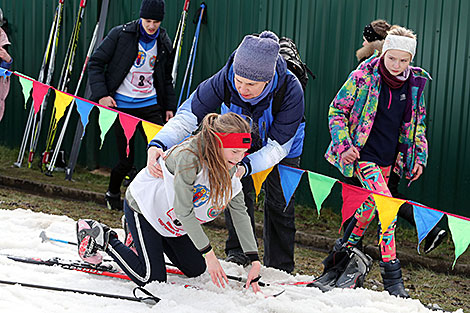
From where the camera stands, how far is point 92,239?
400cm

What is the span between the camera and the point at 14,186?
7.86 metres

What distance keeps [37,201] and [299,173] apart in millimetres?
3627

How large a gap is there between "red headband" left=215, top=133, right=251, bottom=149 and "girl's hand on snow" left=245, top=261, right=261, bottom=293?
27.8 inches

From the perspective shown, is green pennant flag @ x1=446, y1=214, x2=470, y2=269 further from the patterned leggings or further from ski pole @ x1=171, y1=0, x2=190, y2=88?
ski pole @ x1=171, y1=0, x2=190, y2=88

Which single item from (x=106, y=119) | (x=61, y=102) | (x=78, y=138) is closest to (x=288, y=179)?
(x=106, y=119)

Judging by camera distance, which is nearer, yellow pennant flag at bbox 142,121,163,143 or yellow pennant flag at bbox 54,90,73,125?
yellow pennant flag at bbox 142,121,163,143

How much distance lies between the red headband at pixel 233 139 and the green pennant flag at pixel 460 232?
4.40 feet

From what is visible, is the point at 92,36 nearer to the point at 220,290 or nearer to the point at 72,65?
the point at 72,65

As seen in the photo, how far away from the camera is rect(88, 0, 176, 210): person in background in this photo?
243 inches

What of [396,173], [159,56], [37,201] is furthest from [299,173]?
[37,201]

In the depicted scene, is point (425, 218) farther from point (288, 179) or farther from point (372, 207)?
point (288, 179)

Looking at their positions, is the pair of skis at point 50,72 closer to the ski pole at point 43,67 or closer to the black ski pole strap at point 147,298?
the ski pole at point 43,67

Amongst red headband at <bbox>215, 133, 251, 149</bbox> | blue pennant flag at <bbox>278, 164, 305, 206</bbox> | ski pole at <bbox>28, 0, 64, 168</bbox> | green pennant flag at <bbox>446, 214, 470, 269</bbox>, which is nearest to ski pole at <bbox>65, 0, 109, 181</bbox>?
ski pole at <bbox>28, 0, 64, 168</bbox>

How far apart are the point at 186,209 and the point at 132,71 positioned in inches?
123
